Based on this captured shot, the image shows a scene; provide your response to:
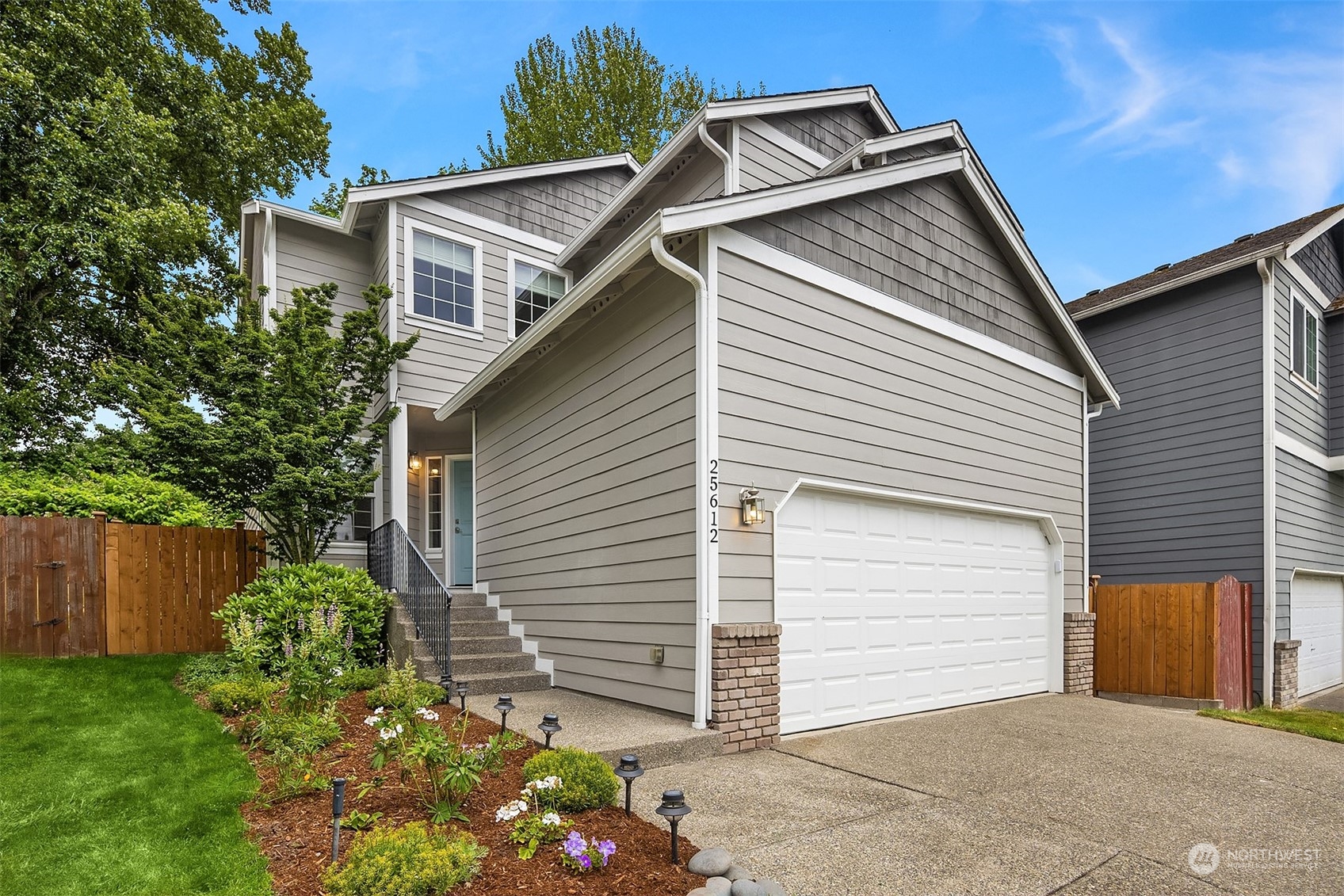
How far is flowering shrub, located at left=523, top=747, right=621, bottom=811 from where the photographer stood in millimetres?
3822

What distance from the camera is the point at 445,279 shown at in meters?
10.3

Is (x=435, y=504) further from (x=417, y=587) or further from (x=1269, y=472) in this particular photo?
(x=1269, y=472)

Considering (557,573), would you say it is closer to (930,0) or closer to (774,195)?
(774,195)

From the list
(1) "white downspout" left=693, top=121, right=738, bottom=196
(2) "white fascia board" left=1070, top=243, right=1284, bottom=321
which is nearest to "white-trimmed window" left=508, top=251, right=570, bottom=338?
(1) "white downspout" left=693, top=121, right=738, bottom=196

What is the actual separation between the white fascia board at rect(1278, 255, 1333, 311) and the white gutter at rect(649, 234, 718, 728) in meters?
10.7

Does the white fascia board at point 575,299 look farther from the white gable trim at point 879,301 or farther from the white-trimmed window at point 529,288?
the white-trimmed window at point 529,288

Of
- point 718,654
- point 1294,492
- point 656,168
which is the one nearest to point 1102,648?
point 1294,492

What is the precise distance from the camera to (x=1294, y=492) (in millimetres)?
11453

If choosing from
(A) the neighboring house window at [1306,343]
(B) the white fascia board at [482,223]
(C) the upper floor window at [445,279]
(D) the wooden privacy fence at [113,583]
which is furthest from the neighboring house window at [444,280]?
(A) the neighboring house window at [1306,343]

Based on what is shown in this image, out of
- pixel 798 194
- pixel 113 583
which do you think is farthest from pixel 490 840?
pixel 113 583

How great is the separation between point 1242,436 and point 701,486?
10.2 metres

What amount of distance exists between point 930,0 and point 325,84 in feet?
47.9

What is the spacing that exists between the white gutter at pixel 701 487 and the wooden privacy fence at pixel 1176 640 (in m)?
6.88

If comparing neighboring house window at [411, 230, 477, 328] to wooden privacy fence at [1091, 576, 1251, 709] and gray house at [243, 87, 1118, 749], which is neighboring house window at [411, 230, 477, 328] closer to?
gray house at [243, 87, 1118, 749]
